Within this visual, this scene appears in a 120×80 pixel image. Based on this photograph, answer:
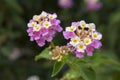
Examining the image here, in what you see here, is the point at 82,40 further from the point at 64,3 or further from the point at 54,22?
the point at 64,3

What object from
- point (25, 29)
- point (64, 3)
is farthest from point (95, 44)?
point (64, 3)

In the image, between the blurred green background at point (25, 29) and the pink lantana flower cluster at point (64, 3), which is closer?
the blurred green background at point (25, 29)

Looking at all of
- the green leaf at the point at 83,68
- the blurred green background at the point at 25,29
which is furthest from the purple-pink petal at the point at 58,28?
the blurred green background at the point at 25,29

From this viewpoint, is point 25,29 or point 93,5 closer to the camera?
point 25,29

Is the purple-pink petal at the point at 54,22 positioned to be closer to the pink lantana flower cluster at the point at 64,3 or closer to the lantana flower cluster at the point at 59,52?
the lantana flower cluster at the point at 59,52

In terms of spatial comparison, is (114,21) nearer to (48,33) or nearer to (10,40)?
(10,40)

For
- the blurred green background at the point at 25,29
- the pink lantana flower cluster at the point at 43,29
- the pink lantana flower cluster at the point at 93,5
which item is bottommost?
the pink lantana flower cluster at the point at 43,29
